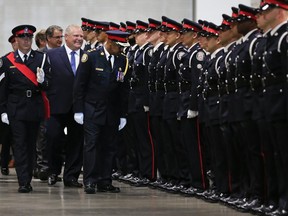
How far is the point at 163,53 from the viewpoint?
1548cm

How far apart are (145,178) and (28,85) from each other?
2.30 metres

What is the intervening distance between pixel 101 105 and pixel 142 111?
1.48 m

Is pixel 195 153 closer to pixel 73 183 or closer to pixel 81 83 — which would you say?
pixel 81 83

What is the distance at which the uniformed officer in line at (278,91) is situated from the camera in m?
11.2

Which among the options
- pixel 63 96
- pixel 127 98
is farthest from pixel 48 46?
pixel 127 98

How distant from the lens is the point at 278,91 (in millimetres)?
11234

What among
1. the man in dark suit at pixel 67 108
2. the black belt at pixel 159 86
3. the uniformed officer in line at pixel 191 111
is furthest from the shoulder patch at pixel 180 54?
the man in dark suit at pixel 67 108

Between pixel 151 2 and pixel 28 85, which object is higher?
pixel 151 2

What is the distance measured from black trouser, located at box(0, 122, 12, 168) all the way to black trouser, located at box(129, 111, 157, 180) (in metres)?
3.44

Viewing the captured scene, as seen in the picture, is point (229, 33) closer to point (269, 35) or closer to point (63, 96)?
point (269, 35)

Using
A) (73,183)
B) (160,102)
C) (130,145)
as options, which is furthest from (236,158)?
(130,145)

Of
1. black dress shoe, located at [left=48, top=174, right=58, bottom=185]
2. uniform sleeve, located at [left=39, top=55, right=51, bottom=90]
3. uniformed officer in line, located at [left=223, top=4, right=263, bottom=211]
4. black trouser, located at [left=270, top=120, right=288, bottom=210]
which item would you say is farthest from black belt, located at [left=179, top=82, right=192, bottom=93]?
black trouser, located at [left=270, top=120, right=288, bottom=210]

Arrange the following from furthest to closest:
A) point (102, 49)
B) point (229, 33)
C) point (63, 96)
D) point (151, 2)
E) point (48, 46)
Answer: point (151, 2)
point (48, 46)
point (63, 96)
point (102, 49)
point (229, 33)

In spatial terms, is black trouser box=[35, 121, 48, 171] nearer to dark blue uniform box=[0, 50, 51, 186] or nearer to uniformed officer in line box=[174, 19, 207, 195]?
dark blue uniform box=[0, 50, 51, 186]
